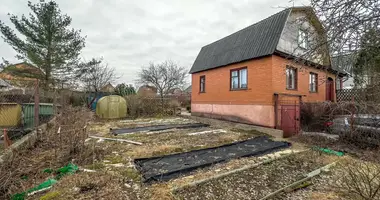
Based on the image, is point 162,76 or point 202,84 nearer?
Result: point 202,84

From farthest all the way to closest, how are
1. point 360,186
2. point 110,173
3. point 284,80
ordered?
1. point 284,80
2. point 110,173
3. point 360,186

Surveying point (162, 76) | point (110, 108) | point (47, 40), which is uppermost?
point (47, 40)

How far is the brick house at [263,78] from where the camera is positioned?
25.6 ft

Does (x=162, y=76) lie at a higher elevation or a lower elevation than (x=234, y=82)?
higher

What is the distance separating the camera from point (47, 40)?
49.3ft

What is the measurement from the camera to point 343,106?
6.43 meters

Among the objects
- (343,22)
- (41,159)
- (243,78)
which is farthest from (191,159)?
(243,78)

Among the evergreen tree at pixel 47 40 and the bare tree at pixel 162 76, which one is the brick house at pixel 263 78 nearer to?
the evergreen tree at pixel 47 40

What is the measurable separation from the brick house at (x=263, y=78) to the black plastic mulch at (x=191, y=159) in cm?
237

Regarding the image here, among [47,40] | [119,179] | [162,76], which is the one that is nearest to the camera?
[119,179]

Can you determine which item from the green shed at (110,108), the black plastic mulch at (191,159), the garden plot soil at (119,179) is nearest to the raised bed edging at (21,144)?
the garden plot soil at (119,179)

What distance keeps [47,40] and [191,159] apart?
689 inches

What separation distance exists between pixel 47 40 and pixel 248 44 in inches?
649

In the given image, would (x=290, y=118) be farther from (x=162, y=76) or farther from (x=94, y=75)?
(x=162, y=76)
